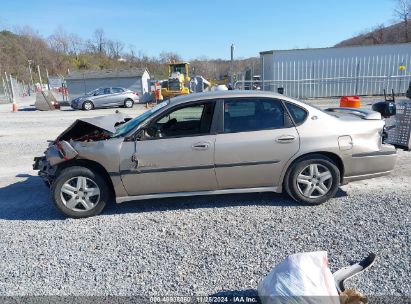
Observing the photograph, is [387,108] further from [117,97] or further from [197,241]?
[117,97]

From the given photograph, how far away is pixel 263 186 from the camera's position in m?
4.16

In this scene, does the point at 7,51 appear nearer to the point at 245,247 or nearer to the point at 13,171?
the point at 13,171

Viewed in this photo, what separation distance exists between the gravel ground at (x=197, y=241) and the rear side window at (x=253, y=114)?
3.49ft

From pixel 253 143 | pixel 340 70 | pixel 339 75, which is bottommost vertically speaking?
pixel 253 143

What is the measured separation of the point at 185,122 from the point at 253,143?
3.21 ft

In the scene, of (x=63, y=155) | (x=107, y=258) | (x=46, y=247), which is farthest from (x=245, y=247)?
(x=63, y=155)

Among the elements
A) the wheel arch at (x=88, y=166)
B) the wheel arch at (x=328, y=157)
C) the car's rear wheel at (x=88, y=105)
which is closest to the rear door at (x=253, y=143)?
the wheel arch at (x=328, y=157)

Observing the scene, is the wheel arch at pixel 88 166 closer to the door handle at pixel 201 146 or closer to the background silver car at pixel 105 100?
the door handle at pixel 201 146

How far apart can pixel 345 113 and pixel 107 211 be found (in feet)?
12.4

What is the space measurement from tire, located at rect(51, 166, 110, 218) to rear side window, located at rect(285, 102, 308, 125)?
2.56m

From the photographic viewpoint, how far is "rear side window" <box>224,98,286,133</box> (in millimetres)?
4059

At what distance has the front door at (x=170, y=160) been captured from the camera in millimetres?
3920

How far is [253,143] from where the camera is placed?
398cm

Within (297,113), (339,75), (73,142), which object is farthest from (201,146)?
(339,75)
